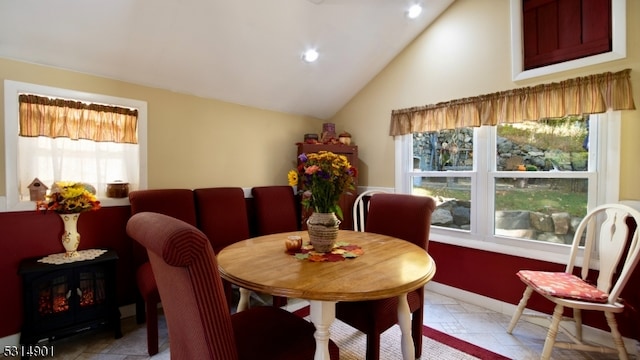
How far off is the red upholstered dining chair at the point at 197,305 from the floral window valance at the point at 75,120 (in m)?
1.75

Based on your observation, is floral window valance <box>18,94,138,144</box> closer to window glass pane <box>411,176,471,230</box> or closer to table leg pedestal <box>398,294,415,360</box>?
table leg pedestal <box>398,294,415,360</box>

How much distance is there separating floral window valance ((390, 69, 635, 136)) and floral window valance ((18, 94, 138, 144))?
2.75 m

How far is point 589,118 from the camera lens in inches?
85.9

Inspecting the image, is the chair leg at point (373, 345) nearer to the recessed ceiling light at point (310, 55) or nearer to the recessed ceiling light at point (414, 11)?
the recessed ceiling light at point (310, 55)

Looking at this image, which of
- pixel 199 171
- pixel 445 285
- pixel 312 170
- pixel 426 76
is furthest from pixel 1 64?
pixel 445 285

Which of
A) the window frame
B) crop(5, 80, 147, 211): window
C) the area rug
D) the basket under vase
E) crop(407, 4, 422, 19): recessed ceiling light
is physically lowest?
the area rug

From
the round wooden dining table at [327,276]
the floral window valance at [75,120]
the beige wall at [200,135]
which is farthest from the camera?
the beige wall at [200,135]

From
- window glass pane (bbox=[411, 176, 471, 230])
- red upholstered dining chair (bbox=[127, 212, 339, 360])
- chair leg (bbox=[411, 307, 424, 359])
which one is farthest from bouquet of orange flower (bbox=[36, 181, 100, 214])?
window glass pane (bbox=[411, 176, 471, 230])

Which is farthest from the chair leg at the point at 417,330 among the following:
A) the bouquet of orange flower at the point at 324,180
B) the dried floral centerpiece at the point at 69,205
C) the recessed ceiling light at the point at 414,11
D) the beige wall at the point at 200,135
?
the recessed ceiling light at the point at 414,11

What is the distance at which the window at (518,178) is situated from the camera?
2156 mm

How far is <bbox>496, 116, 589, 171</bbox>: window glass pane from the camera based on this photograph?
2.24 metres

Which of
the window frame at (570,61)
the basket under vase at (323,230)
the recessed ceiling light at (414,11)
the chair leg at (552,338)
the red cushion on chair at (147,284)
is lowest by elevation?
the chair leg at (552,338)

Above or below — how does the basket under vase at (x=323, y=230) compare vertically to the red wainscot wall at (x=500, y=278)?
above

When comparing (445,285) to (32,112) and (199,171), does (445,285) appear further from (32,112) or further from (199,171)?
(32,112)
